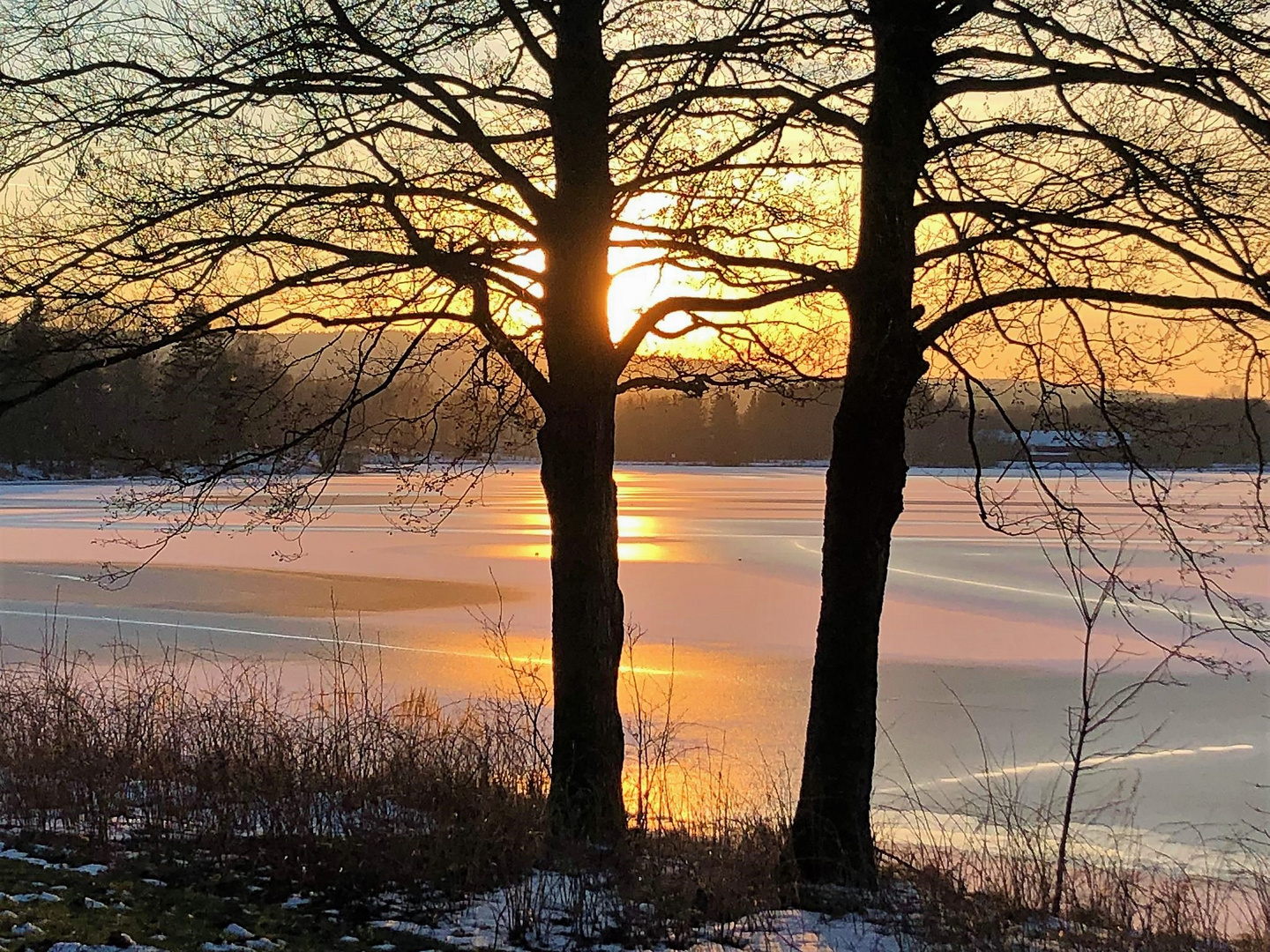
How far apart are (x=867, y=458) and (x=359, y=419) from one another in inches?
126

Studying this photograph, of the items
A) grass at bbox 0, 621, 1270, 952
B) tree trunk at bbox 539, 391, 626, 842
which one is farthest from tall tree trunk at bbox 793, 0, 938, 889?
tree trunk at bbox 539, 391, 626, 842

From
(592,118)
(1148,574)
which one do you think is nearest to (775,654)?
(592,118)

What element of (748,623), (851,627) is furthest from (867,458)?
(748,623)

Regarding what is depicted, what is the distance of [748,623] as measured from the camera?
17625 mm

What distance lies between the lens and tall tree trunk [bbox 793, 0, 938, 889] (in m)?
6.16

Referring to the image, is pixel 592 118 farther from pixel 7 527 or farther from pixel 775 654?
pixel 7 527

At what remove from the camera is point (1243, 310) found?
562 centimetres

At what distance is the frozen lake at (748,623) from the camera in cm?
1059

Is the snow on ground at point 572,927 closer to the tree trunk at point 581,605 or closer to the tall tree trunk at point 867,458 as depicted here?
the tall tree trunk at point 867,458

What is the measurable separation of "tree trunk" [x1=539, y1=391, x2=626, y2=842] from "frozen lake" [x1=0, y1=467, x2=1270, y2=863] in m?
1.42

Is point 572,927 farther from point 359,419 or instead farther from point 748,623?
point 748,623

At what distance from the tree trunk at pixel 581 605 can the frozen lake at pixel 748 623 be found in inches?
56.1

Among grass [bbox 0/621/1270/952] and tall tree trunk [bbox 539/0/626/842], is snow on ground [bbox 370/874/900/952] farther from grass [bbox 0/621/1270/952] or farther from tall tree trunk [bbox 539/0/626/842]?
tall tree trunk [bbox 539/0/626/842]

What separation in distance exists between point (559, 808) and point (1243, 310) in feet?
14.9
